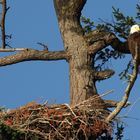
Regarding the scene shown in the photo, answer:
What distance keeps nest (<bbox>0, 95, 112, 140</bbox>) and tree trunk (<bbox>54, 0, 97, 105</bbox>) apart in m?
1.04

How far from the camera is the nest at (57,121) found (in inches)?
543

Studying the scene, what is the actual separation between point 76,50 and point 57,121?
86.0 inches

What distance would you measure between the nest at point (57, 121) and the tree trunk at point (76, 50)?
1.04m

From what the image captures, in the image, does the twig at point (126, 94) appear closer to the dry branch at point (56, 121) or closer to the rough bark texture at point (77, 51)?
the dry branch at point (56, 121)

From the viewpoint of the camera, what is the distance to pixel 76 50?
51.5ft

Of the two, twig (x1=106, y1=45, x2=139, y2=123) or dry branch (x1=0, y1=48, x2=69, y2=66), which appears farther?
dry branch (x1=0, y1=48, x2=69, y2=66)

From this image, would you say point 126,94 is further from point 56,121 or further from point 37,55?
point 37,55

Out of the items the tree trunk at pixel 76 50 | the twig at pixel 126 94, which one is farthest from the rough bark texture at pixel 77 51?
the twig at pixel 126 94

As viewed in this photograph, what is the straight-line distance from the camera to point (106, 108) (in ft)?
48.9

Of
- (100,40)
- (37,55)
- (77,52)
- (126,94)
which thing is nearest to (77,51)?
(77,52)

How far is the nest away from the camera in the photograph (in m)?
13.8

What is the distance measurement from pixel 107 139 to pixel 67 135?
913mm

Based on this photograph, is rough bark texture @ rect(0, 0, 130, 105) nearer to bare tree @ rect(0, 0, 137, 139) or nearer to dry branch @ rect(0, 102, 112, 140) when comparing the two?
bare tree @ rect(0, 0, 137, 139)

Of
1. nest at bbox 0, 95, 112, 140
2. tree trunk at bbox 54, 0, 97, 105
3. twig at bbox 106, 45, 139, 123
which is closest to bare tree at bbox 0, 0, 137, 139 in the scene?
tree trunk at bbox 54, 0, 97, 105
